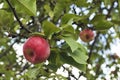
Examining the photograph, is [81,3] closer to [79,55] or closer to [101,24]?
[101,24]

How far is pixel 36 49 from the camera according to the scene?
1.55 meters

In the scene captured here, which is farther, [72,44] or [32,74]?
[32,74]

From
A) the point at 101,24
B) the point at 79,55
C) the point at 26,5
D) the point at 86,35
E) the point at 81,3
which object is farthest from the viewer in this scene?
the point at 86,35

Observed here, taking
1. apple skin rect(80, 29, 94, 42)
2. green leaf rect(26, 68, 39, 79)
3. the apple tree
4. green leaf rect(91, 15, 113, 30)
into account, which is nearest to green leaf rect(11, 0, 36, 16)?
the apple tree

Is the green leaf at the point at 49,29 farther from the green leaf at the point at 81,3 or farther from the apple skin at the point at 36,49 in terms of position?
the green leaf at the point at 81,3

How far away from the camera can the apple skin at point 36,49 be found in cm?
155

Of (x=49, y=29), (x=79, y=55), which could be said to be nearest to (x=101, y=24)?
(x=79, y=55)

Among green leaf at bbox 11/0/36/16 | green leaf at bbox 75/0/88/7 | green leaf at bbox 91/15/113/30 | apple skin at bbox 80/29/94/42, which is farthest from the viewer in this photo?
apple skin at bbox 80/29/94/42

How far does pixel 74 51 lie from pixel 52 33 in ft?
0.52

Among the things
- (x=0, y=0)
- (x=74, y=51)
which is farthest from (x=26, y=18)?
(x=74, y=51)

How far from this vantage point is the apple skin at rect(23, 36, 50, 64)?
61.0 inches

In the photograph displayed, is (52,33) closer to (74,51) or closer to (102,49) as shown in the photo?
(74,51)

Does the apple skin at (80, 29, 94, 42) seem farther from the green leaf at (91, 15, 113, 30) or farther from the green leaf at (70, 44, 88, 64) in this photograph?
the green leaf at (70, 44, 88, 64)

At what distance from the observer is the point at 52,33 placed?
1588mm
